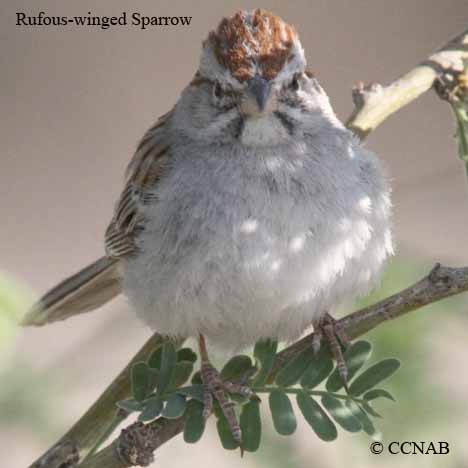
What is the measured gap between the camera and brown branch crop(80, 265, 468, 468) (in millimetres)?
2158

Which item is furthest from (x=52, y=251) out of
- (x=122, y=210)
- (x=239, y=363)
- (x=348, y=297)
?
(x=239, y=363)

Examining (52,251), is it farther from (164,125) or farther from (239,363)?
(239,363)

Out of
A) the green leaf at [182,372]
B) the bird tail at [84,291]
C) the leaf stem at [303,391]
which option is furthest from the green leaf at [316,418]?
the bird tail at [84,291]

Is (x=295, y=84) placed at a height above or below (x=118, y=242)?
above

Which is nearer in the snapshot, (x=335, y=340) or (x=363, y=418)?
(x=363, y=418)

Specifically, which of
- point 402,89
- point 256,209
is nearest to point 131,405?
point 256,209

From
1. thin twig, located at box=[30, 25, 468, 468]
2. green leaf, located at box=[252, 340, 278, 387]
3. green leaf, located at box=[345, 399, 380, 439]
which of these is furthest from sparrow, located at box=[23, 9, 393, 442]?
green leaf, located at box=[345, 399, 380, 439]

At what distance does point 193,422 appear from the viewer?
2.24 metres

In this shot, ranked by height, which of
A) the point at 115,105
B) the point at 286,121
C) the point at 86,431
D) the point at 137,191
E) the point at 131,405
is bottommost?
the point at 86,431

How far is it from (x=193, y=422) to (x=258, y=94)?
0.93 m

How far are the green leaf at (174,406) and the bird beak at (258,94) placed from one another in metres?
0.86

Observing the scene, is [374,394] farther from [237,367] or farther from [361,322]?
[237,367]

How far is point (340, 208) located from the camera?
116 inches

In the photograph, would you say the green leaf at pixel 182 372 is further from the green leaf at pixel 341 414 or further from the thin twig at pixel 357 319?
the green leaf at pixel 341 414
